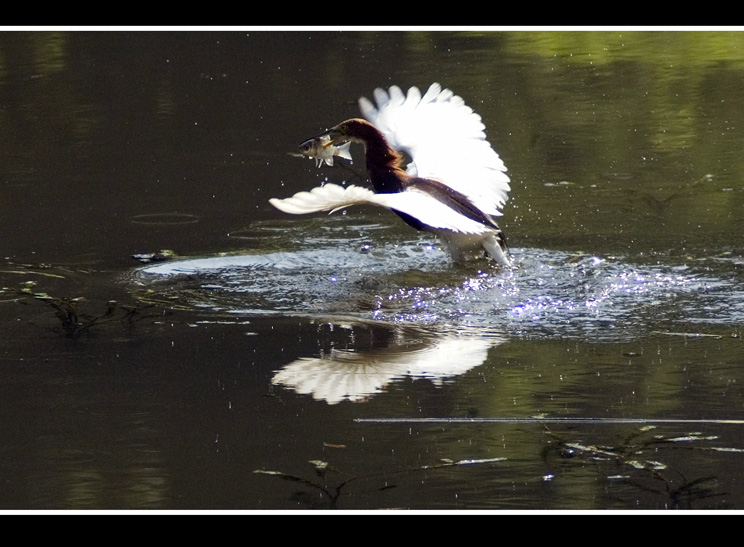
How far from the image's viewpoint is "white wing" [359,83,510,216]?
5.99 m

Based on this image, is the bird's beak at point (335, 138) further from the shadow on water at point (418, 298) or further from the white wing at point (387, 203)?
the white wing at point (387, 203)

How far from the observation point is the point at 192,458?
3559mm

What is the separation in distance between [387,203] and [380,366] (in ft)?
3.00

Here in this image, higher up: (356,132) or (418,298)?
(356,132)

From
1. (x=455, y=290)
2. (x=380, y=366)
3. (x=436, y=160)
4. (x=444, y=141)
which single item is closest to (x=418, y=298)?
(x=455, y=290)

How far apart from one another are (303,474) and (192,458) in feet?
1.15

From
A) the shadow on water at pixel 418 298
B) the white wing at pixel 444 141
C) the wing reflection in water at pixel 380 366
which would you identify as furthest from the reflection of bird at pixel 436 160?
the wing reflection in water at pixel 380 366

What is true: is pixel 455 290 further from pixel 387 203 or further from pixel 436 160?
pixel 436 160

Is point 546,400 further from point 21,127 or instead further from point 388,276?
point 21,127

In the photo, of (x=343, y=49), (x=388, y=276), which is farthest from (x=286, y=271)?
(x=343, y=49)

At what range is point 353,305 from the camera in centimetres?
498

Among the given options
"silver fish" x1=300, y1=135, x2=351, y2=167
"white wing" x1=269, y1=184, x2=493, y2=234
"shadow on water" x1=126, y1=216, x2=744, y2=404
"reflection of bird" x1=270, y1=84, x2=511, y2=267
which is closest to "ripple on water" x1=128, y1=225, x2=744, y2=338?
"shadow on water" x1=126, y1=216, x2=744, y2=404

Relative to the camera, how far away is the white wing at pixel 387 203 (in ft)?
14.6

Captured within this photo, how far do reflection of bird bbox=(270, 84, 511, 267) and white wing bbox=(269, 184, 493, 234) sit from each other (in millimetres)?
33
